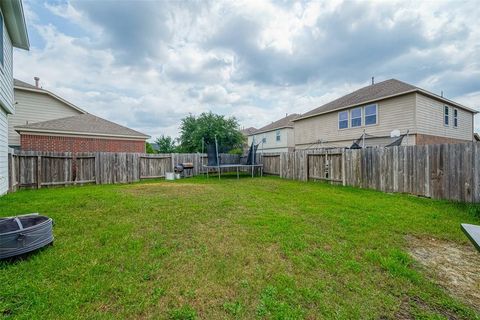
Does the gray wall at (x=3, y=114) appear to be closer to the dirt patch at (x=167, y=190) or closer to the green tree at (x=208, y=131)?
the dirt patch at (x=167, y=190)

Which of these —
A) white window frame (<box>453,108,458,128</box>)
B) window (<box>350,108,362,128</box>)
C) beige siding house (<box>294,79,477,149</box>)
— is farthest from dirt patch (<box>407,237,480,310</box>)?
white window frame (<box>453,108,458,128</box>)

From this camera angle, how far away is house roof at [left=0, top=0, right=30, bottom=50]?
5.88 meters

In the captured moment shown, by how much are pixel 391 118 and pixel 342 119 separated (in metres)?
3.14

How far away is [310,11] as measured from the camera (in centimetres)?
936

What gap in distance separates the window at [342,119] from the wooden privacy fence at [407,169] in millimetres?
7084

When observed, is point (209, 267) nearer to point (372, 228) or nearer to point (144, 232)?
point (144, 232)

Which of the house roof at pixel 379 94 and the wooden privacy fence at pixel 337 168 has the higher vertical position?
the house roof at pixel 379 94

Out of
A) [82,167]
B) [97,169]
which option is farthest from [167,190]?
[82,167]

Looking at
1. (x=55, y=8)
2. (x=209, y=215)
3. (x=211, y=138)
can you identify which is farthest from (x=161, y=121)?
(x=209, y=215)

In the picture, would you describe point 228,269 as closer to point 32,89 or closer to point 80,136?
point 80,136

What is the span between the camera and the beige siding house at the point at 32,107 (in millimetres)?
13117

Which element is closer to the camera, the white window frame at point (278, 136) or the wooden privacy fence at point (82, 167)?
the wooden privacy fence at point (82, 167)

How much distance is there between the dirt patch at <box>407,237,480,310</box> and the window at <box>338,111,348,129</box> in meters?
13.3

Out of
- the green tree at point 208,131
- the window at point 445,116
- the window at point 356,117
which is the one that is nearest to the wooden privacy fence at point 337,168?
the green tree at point 208,131
